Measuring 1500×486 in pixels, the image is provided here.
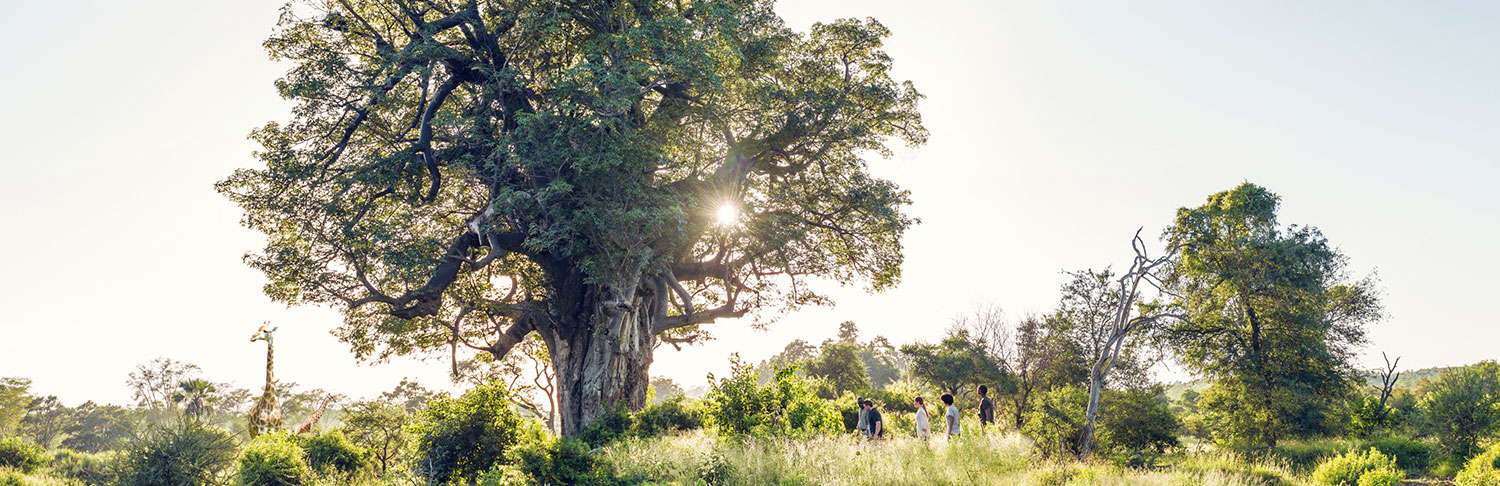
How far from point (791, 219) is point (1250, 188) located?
17.5 metres

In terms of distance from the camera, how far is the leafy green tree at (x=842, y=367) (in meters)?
39.8

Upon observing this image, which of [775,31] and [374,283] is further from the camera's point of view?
[775,31]

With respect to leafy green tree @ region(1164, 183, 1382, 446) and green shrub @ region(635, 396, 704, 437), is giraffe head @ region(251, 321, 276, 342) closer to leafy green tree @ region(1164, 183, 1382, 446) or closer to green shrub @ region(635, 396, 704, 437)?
green shrub @ region(635, 396, 704, 437)

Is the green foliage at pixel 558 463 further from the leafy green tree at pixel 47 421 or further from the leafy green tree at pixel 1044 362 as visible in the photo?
the leafy green tree at pixel 47 421

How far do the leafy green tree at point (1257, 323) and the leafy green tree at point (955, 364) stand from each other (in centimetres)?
775

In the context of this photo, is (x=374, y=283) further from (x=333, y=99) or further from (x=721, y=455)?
(x=721, y=455)

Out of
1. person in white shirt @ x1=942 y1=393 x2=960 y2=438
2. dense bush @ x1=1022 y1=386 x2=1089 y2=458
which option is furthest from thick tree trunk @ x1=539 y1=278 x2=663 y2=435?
dense bush @ x1=1022 y1=386 x2=1089 y2=458

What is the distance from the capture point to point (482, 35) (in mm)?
19016

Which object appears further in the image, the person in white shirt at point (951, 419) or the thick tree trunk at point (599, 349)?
the thick tree trunk at point (599, 349)

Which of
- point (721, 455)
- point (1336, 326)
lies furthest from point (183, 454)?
point (1336, 326)

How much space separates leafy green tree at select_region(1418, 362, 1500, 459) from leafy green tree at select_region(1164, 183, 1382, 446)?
385 centimetres

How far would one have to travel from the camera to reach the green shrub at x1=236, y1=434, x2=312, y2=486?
1359 cm

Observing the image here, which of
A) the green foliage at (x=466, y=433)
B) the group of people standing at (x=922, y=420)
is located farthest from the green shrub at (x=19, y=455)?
the group of people standing at (x=922, y=420)

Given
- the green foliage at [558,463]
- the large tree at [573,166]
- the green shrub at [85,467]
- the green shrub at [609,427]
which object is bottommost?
the green shrub at [85,467]
